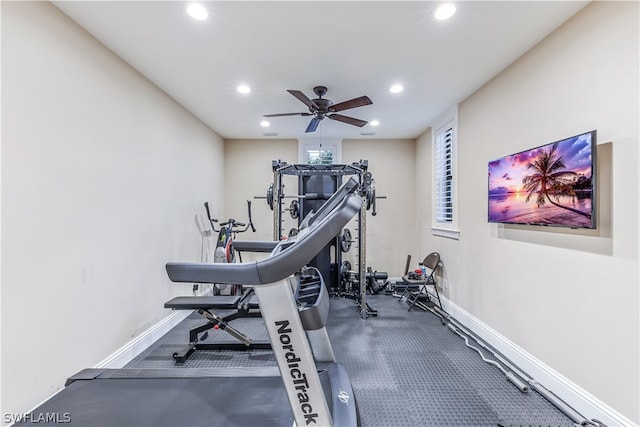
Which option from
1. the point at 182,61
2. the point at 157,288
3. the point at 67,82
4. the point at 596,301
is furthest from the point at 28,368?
the point at 596,301

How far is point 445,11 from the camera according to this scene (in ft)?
5.49

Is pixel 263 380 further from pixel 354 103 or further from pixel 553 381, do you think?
pixel 354 103

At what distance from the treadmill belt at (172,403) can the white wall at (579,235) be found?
6.03ft

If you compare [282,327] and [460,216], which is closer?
[282,327]

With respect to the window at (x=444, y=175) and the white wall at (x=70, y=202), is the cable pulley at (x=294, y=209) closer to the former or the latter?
the white wall at (x=70, y=202)

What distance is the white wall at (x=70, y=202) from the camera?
4.87 ft

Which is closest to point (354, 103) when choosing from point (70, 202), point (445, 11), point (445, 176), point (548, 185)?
point (445, 11)

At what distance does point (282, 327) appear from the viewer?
111cm

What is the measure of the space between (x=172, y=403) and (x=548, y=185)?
274cm

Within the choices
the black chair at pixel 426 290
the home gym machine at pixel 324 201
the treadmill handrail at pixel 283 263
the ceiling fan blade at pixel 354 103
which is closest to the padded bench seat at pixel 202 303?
the home gym machine at pixel 324 201

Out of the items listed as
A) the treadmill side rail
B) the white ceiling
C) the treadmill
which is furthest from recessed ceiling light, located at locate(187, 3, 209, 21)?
the treadmill side rail

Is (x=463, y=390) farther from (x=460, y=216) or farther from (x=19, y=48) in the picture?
(x=19, y=48)

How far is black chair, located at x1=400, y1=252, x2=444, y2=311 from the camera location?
3578mm

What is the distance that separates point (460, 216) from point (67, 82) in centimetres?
372
